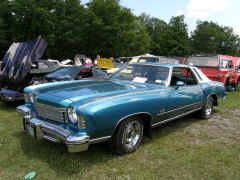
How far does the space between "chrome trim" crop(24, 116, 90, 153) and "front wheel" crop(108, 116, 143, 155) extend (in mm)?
565

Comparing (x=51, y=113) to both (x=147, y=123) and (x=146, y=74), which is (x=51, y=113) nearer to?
(x=147, y=123)

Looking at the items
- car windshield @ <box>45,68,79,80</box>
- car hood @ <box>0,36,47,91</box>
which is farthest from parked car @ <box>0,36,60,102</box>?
car windshield @ <box>45,68,79,80</box>

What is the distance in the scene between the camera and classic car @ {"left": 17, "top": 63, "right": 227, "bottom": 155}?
2.83 m

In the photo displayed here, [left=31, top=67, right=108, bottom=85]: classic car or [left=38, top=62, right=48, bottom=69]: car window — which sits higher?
[left=38, top=62, right=48, bottom=69]: car window

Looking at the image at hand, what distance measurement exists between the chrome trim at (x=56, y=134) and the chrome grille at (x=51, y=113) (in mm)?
112

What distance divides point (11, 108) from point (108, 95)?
435cm

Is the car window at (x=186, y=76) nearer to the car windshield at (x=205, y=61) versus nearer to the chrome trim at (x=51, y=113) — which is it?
the chrome trim at (x=51, y=113)

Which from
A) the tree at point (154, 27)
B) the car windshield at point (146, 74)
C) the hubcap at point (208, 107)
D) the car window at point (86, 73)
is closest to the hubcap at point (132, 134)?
the car windshield at point (146, 74)

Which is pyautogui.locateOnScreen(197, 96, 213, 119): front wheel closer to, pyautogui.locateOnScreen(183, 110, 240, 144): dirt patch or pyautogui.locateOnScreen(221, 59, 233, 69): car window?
pyautogui.locateOnScreen(183, 110, 240, 144): dirt patch

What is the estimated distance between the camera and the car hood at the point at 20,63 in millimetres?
6129

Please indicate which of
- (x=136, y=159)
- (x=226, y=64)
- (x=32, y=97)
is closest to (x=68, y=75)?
(x=32, y=97)

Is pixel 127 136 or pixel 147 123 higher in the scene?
pixel 147 123

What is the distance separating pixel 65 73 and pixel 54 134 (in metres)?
4.67

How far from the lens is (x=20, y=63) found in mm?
6320
